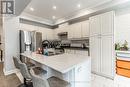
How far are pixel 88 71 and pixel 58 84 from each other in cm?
87

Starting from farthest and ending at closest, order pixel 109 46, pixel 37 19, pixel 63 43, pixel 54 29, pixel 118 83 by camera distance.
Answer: pixel 54 29 → pixel 63 43 → pixel 37 19 → pixel 109 46 → pixel 118 83

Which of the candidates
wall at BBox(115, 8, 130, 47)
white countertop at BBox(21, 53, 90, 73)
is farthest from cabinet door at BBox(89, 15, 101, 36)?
white countertop at BBox(21, 53, 90, 73)

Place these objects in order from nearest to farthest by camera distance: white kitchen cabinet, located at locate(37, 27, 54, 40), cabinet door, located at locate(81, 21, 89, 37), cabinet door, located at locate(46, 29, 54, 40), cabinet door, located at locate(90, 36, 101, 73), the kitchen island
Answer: the kitchen island → cabinet door, located at locate(90, 36, 101, 73) → cabinet door, located at locate(81, 21, 89, 37) → white kitchen cabinet, located at locate(37, 27, 54, 40) → cabinet door, located at locate(46, 29, 54, 40)

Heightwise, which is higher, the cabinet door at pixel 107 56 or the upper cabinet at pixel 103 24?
the upper cabinet at pixel 103 24

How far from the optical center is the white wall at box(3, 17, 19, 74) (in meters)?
3.96

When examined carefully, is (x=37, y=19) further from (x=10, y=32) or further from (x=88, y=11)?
(x=88, y=11)

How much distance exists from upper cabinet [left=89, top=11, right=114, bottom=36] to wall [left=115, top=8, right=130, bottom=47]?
2.91 ft

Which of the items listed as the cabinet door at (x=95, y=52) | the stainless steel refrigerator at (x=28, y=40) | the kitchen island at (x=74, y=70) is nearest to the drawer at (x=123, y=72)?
the cabinet door at (x=95, y=52)

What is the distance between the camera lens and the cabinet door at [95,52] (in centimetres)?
366

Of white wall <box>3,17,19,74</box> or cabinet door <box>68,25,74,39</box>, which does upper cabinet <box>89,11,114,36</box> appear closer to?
cabinet door <box>68,25,74,39</box>

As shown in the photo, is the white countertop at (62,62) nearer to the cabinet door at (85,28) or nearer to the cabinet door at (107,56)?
the cabinet door at (107,56)

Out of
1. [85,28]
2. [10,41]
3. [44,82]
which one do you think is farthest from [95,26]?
[10,41]

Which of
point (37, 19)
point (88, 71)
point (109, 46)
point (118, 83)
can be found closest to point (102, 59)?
point (109, 46)

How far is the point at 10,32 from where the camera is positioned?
13.4 ft
